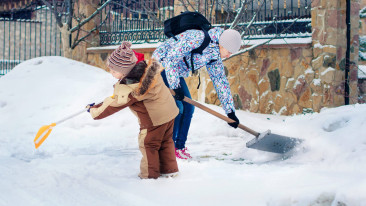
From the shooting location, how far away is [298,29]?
708cm

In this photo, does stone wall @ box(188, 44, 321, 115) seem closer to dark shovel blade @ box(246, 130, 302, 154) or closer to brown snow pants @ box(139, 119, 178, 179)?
dark shovel blade @ box(246, 130, 302, 154)

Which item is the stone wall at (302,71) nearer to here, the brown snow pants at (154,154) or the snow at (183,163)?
the snow at (183,163)

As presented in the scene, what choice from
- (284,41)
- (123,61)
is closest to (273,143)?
(123,61)

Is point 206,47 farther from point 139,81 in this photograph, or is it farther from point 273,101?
point 273,101

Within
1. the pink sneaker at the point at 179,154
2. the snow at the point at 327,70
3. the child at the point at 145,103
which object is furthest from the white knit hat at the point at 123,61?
the snow at the point at 327,70

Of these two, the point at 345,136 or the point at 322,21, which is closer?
the point at 345,136

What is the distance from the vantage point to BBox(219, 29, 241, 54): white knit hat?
3551 mm

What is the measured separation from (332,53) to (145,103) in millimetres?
4370

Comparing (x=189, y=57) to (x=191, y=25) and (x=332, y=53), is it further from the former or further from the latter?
(x=332, y=53)

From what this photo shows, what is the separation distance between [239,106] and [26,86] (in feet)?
12.4

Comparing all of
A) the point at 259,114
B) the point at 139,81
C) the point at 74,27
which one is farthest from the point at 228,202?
the point at 74,27

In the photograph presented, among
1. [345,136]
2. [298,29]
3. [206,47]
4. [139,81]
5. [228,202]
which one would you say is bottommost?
[228,202]

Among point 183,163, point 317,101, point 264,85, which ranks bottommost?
point 183,163

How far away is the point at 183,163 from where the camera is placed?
12.6ft
